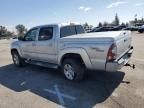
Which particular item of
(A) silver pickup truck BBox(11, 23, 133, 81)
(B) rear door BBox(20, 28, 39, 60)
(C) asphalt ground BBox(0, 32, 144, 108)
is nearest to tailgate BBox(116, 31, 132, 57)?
(A) silver pickup truck BBox(11, 23, 133, 81)

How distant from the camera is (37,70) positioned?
858 centimetres

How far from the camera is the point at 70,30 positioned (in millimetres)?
7383

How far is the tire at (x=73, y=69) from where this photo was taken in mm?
6156

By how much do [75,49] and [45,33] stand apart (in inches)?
81.5

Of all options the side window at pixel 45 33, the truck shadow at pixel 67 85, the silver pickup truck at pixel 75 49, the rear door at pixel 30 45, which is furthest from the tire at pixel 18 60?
the side window at pixel 45 33

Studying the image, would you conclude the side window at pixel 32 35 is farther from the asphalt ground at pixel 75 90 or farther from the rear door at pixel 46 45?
the asphalt ground at pixel 75 90

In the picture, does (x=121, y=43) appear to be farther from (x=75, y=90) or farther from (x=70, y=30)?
(x=70, y=30)

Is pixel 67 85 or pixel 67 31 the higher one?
pixel 67 31

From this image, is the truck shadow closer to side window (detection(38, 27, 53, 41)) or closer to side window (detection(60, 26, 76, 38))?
side window (detection(38, 27, 53, 41))

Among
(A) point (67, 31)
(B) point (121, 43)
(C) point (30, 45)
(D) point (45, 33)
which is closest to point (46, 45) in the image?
(D) point (45, 33)

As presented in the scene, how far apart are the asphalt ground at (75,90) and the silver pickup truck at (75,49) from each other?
56 centimetres

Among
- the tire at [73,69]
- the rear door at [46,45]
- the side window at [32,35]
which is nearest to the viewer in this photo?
the tire at [73,69]

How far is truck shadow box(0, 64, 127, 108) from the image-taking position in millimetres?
5066

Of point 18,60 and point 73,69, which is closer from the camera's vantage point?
point 73,69
